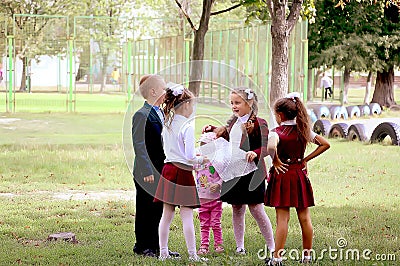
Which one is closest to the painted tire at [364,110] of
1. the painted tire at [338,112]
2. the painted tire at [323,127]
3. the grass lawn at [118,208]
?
the painted tire at [338,112]

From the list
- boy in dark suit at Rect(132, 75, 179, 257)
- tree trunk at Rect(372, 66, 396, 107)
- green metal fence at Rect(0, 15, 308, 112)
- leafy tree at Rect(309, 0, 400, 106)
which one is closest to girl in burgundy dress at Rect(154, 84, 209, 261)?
boy in dark suit at Rect(132, 75, 179, 257)

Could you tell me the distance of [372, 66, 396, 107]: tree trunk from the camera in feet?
107

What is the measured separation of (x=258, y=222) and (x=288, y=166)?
0.68 m

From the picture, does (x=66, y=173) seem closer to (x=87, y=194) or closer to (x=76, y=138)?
(x=87, y=194)

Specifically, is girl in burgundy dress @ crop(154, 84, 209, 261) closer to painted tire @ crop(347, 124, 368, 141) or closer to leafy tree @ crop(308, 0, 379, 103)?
painted tire @ crop(347, 124, 368, 141)

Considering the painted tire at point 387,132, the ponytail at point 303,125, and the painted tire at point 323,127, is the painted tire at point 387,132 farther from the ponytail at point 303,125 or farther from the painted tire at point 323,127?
the ponytail at point 303,125

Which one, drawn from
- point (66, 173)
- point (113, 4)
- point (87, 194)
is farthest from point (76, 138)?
point (113, 4)

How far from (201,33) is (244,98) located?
38.5 ft

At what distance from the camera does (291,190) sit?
6203mm

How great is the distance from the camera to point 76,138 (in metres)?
19.5

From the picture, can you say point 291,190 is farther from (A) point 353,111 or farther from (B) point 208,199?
(A) point 353,111

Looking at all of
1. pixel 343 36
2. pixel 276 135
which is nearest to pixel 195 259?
pixel 276 135

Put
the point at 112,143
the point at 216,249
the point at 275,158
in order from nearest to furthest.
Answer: the point at 275,158, the point at 216,249, the point at 112,143

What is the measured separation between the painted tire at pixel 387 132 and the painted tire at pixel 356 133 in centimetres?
53
